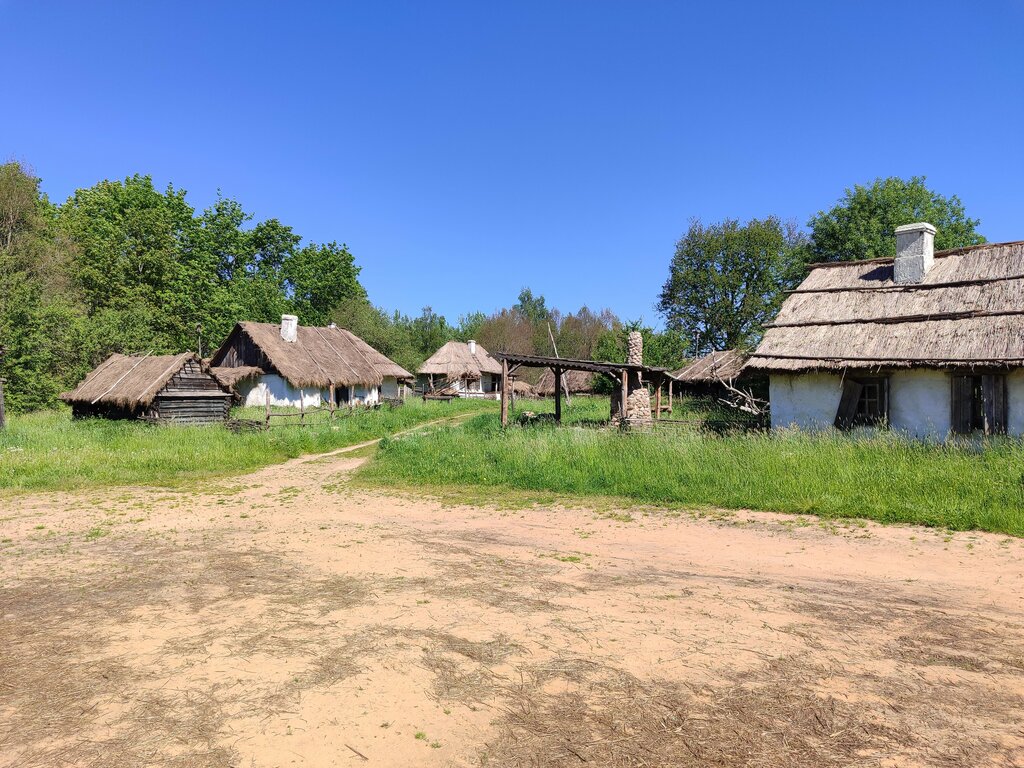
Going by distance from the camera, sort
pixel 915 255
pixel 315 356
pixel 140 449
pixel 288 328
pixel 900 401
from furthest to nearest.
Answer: pixel 315 356, pixel 288 328, pixel 915 255, pixel 140 449, pixel 900 401

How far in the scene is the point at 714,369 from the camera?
3045 cm

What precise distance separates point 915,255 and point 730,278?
2706cm

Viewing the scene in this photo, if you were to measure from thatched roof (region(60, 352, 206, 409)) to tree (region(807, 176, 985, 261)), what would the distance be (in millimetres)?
34752

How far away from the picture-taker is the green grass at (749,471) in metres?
9.27

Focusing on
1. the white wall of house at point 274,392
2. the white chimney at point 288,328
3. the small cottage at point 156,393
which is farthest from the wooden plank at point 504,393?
the white chimney at point 288,328

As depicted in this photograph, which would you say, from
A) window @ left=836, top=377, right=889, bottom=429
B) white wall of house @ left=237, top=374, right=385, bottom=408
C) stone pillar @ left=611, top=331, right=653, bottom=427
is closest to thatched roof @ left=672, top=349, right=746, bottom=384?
stone pillar @ left=611, top=331, right=653, bottom=427

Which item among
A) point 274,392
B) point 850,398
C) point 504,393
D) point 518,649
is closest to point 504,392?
point 504,393

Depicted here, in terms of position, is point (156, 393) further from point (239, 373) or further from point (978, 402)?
point (978, 402)

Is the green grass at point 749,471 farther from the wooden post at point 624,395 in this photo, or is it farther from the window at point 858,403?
the wooden post at point 624,395

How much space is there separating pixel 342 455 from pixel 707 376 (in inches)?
747

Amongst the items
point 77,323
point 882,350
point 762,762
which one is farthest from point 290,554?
point 77,323

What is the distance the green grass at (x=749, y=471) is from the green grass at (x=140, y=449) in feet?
13.4

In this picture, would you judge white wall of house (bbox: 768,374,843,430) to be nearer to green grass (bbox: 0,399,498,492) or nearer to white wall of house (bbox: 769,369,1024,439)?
white wall of house (bbox: 769,369,1024,439)

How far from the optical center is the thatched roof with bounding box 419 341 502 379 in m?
44.5
